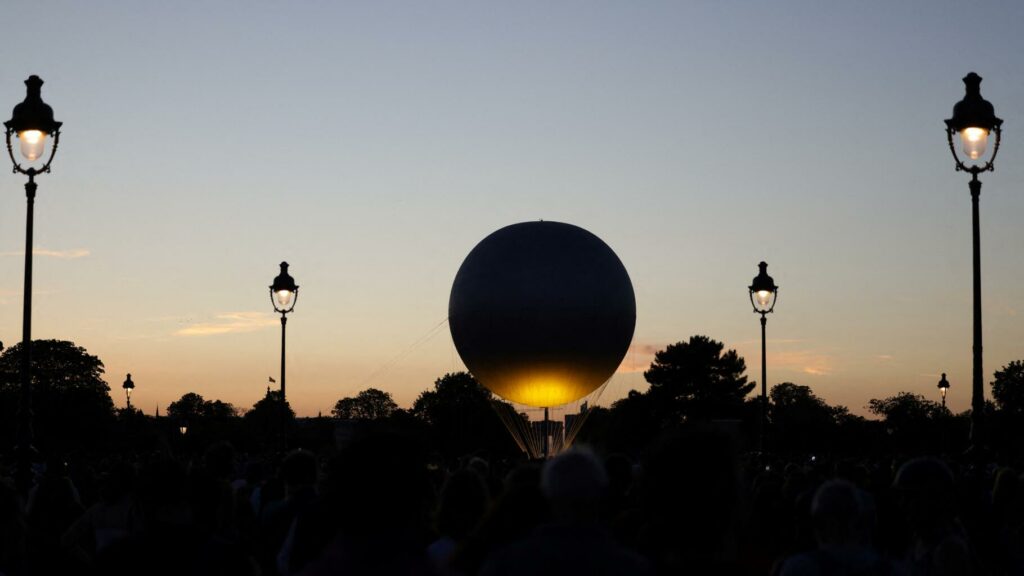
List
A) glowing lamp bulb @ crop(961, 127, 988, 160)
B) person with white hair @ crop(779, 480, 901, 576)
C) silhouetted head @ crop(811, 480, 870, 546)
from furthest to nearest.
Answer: glowing lamp bulb @ crop(961, 127, 988, 160)
silhouetted head @ crop(811, 480, 870, 546)
person with white hair @ crop(779, 480, 901, 576)

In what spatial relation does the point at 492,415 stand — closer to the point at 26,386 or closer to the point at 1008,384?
the point at 1008,384

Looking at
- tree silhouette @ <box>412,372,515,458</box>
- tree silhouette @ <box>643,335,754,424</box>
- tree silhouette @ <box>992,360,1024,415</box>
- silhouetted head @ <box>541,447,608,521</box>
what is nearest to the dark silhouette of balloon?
silhouetted head @ <box>541,447,608,521</box>

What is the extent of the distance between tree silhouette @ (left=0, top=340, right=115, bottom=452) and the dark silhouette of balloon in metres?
44.9

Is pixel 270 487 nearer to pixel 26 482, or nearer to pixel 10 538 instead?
pixel 10 538

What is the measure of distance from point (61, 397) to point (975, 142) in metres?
101

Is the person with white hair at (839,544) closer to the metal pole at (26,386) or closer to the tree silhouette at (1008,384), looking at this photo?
the metal pole at (26,386)

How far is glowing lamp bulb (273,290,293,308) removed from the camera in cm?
3072

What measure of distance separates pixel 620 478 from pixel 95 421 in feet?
323

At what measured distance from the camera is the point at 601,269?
136 feet

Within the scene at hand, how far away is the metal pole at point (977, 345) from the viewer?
1609cm

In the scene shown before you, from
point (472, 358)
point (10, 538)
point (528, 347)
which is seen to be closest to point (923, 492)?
point (10, 538)

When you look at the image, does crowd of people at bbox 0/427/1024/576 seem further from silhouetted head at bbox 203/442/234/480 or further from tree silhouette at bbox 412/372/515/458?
tree silhouette at bbox 412/372/515/458

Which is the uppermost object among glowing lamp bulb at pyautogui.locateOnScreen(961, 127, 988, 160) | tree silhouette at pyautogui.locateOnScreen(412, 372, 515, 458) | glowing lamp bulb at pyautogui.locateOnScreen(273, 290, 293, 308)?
glowing lamp bulb at pyautogui.locateOnScreen(961, 127, 988, 160)

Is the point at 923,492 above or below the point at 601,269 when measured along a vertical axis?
below
